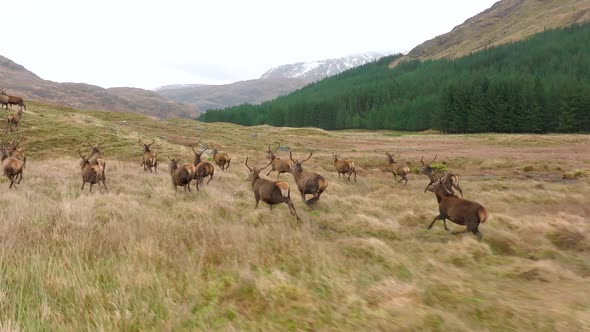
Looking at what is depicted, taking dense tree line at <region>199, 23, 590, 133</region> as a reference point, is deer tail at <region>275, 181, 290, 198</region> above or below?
below

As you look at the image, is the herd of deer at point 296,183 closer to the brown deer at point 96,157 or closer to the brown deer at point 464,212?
the brown deer at point 464,212

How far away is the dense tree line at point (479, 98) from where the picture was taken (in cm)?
7175

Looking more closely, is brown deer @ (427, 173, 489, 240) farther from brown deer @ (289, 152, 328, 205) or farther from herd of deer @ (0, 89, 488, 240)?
brown deer @ (289, 152, 328, 205)

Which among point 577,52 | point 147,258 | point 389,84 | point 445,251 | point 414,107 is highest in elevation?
point 577,52

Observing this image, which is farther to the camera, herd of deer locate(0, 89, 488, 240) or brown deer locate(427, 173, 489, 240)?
herd of deer locate(0, 89, 488, 240)

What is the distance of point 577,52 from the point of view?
4449 inches

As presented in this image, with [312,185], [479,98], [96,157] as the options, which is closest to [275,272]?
[312,185]

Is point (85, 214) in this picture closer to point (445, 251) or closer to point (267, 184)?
point (267, 184)

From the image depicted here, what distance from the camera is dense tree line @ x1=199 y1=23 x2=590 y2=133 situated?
71.8m

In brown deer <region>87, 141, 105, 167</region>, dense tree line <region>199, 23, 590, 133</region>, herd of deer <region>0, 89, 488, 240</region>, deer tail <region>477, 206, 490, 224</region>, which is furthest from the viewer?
dense tree line <region>199, 23, 590, 133</region>

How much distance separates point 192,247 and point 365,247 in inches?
138

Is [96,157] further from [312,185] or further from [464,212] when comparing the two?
[464,212]

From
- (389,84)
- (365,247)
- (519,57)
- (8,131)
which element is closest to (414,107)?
(389,84)

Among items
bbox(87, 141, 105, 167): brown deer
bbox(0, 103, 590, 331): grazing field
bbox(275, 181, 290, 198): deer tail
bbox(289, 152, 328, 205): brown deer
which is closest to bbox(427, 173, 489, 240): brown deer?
bbox(0, 103, 590, 331): grazing field
